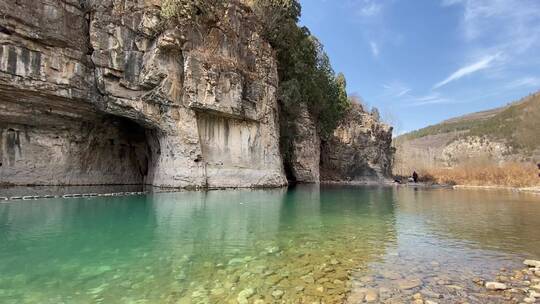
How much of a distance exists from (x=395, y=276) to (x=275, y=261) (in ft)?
7.30

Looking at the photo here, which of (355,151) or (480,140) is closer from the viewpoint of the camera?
(355,151)

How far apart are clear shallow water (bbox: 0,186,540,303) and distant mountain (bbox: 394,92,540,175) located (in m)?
37.9

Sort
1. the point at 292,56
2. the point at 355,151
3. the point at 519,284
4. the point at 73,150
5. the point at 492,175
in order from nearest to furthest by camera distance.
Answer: the point at 519,284 < the point at 73,150 < the point at 292,56 < the point at 492,175 < the point at 355,151

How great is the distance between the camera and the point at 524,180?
3294cm

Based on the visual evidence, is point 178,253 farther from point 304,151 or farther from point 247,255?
point 304,151

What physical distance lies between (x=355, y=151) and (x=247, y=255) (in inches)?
1792

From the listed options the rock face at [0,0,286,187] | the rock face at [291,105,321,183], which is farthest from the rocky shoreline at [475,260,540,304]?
the rock face at [291,105,321,183]

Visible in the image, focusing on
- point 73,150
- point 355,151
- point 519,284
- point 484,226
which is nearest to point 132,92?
point 73,150

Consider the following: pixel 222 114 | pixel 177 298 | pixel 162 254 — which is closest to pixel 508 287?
pixel 177 298

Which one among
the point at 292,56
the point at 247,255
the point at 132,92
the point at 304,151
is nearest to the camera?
the point at 247,255

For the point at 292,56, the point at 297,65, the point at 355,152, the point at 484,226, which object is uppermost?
the point at 292,56

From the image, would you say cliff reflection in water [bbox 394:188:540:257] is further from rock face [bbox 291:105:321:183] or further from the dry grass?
rock face [bbox 291:105:321:183]

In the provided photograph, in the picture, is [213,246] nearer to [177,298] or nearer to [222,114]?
[177,298]

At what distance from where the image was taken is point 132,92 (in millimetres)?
25344
